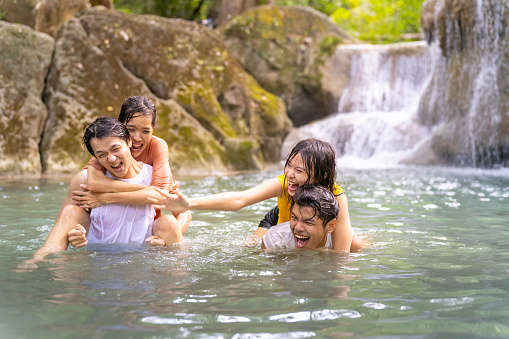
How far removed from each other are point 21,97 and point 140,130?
7189 millimetres

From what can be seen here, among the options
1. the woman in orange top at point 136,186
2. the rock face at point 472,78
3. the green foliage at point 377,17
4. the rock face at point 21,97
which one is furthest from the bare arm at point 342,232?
the green foliage at point 377,17

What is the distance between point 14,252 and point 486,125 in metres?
11.8

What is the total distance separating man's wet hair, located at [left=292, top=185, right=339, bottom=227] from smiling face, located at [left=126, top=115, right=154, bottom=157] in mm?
1545

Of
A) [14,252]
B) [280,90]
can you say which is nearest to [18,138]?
[14,252]

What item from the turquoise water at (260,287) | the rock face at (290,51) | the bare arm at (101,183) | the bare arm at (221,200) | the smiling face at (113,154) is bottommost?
the turquoise water at (260,287)

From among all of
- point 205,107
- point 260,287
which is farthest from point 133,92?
point 260,287

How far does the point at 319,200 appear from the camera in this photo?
13.7ft

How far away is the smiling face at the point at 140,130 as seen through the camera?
16.4ft

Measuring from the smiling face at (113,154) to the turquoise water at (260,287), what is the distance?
0.64 meters

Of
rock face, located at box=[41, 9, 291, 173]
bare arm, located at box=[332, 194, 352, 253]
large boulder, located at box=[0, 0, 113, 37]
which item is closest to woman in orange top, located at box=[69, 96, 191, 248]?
bare arm, located at box=[332, 194, 352, 253]

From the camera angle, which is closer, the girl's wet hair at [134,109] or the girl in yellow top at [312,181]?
the girl in yellow top at [312,181]

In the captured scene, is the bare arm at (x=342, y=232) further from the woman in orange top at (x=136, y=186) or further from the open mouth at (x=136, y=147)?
the open mouth at (x=136, y=147)

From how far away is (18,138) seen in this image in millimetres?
10836

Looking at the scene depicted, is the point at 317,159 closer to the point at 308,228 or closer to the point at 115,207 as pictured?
the point at 308,228
